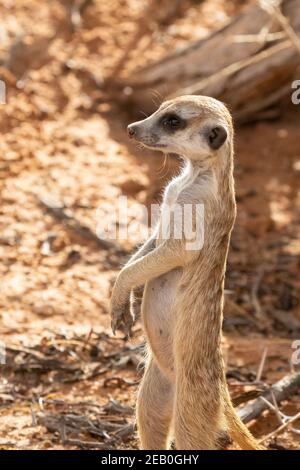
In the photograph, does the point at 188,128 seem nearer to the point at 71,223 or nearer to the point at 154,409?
the point at 154,409

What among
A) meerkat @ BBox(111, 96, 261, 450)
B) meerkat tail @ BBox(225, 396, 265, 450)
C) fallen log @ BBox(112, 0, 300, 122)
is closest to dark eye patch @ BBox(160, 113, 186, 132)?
meerkat @ BBox(111, 96, 261, 450)

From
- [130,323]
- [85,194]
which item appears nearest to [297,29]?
[85,194]

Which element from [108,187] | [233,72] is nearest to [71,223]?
[108,187]

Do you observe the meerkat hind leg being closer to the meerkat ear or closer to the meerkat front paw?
the meerkat front paw

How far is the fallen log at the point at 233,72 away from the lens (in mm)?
7320

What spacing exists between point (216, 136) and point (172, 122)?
0.71 ft

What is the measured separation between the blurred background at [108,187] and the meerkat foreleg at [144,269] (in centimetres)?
77

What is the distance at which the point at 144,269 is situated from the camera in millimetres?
3801

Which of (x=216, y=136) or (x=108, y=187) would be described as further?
(x=108, y=187)

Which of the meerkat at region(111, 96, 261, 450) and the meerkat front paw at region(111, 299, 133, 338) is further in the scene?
the meerkat front paw at region(111, 299, 133, 338)

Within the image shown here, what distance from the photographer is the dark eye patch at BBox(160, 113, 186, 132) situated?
12.5ft

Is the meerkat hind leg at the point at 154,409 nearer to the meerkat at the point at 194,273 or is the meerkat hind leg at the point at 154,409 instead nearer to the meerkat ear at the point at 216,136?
the meerkat at the point at 194,273

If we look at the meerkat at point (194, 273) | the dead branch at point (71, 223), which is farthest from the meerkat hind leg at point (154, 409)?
the dead branch at point (71, 223)

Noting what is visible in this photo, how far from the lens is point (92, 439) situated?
4410 millimetres
